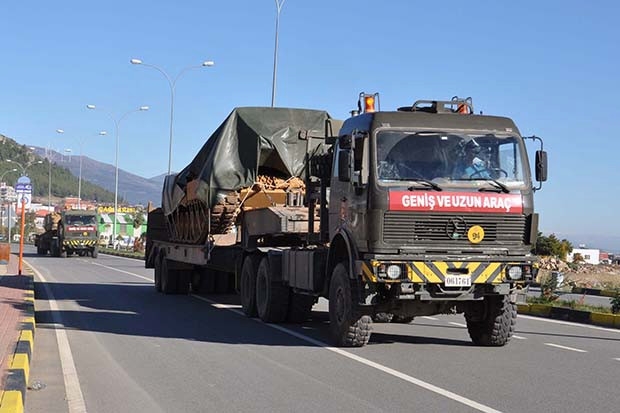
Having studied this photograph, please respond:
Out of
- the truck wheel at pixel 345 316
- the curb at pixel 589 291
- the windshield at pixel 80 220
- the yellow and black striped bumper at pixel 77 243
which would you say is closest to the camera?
the truck wheel at pixel 345 316

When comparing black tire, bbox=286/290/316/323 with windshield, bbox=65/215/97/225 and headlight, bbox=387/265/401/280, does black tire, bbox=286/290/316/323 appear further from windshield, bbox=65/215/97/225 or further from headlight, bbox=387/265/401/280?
windshield, bbox=65/215/97/225

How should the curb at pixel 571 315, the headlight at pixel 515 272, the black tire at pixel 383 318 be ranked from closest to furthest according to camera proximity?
the headlight at pixel 515 272 → the black tire at pixel 383 318 → the curb at pixel 571 315

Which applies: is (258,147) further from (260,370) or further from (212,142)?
(260,370)

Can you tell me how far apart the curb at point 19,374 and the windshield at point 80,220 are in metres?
41.5

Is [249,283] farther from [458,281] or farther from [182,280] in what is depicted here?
[182,280]

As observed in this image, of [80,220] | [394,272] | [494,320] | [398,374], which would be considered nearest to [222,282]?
[494,320]

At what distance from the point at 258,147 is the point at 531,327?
236 inches

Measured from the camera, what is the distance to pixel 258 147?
1695cm

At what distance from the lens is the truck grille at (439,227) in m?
11.2

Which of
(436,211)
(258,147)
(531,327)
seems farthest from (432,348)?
(258,147)

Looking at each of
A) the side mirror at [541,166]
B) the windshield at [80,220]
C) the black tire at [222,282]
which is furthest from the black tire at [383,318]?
the windshield at [80,220]

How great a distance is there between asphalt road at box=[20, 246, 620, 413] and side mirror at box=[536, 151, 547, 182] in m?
2.36

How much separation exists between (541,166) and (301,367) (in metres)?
4.29

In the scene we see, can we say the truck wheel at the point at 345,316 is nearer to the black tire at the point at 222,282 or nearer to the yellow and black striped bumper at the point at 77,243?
the black tire at the point at 222,282
